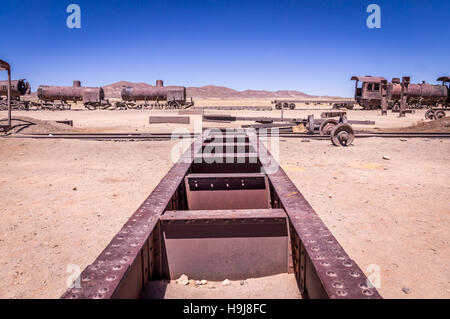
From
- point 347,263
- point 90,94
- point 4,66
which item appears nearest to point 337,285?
point 347,263

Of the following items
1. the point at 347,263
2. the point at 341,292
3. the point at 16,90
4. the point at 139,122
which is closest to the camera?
the point at 341,292

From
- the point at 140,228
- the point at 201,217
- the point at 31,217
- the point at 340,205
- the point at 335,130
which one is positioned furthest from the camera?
the point at 335,130

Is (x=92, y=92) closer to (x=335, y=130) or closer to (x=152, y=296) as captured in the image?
(x=335, y=130)

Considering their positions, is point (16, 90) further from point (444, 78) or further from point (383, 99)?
point (444, 78)

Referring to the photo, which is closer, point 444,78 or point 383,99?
point 383,99


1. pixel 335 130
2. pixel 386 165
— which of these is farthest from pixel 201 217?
pixel 335 130

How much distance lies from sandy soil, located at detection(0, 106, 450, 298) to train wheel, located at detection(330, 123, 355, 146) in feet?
3.40

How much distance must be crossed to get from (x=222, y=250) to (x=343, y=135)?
9.23 metres

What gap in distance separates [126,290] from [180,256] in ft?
2.19

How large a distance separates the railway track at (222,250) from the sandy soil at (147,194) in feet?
3.55

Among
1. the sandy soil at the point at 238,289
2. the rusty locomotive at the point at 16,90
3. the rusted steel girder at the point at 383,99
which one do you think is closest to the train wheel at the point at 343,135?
the sandy soil at the point at 238,289

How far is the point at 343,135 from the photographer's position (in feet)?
33.7

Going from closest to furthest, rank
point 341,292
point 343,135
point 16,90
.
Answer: point 341,292 → point 343,135 → point 16,90
